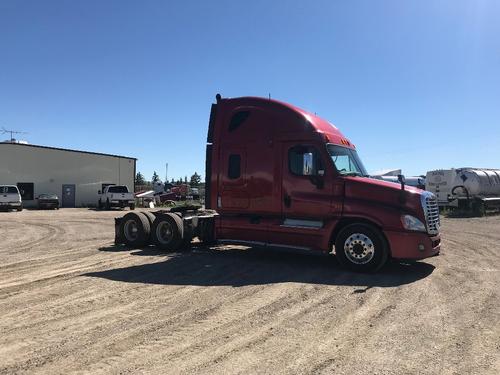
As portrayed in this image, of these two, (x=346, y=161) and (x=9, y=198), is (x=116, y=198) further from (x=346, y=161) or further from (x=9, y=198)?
(x=346, y=161)

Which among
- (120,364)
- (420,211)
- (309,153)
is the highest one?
(309,153)

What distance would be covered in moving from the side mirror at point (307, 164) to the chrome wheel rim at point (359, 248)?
157cm

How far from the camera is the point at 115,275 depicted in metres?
8.77

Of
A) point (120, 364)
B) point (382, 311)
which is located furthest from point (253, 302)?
point (120, 364)

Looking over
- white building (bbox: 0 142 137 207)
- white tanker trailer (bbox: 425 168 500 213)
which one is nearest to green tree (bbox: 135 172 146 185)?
white building (bbox: 0 142 137 207)

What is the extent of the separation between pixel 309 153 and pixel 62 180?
4040 centimetres

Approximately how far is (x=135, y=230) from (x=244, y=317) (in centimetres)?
727

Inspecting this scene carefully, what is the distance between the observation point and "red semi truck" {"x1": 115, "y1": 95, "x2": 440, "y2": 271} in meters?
9.23

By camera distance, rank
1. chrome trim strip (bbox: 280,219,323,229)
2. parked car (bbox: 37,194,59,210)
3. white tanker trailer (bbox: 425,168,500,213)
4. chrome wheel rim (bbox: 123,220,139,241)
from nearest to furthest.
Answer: chrome trim strip (bbox: 280,219,323,229) < chrome wheel rim (bbox: 123,220,139,241) < white tanker trailer (bbox: 425,168,500,213) < parked car (bbox: 37,194,59,210)

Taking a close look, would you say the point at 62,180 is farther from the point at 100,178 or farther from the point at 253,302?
the point at 253,302

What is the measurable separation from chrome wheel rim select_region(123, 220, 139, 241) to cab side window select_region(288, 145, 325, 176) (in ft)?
16.0

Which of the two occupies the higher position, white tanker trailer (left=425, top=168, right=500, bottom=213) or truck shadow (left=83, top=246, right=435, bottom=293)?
white tanker trailer (left=425, top=168, right=500, bottom=213)

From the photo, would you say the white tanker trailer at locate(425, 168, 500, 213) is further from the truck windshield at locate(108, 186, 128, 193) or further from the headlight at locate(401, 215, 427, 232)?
the headlight at locate(401, 215, 427, 232)

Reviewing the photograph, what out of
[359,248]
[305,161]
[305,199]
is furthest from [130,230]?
[359,248]
